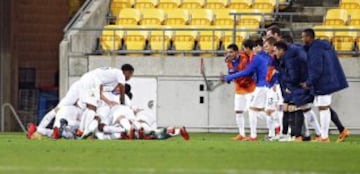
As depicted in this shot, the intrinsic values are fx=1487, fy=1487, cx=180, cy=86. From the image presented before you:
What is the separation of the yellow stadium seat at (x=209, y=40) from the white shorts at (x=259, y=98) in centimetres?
668

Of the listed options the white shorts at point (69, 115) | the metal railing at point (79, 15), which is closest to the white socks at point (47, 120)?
the white shorts at point (69, 115)

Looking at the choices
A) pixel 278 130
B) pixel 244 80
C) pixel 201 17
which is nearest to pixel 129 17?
pixel 201 17

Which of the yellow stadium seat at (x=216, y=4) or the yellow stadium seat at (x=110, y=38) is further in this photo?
the yellow stadium seat at (x=216, y=4)

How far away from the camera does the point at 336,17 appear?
35.0m

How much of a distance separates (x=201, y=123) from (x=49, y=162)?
15.1 meters

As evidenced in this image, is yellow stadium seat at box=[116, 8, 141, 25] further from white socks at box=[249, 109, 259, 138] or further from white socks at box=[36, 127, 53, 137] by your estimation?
white socks at box=[36, 127, 53, 137]

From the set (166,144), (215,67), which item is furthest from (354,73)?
(166,144)

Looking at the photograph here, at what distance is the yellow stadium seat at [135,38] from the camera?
3488 cm

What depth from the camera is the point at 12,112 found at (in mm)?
36969

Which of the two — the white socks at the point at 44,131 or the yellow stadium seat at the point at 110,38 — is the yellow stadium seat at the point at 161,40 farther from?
the white socks at the point at 44,131

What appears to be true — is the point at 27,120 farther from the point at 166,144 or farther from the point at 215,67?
the point at 166,144

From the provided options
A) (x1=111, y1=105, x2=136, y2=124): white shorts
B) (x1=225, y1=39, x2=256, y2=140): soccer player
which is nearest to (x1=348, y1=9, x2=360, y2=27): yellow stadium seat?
(x1=225, y1=39, x2=256, y2=140): soccer player

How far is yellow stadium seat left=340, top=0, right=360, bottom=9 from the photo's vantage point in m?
35.7

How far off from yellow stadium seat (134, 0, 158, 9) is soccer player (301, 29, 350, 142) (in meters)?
10.8
